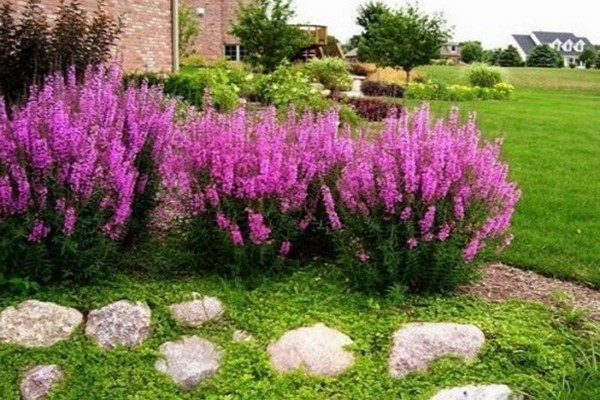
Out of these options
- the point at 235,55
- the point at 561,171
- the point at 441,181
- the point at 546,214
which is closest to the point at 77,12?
the point at 441,181

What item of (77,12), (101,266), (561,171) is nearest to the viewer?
(101,266)

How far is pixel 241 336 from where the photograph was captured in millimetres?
3414

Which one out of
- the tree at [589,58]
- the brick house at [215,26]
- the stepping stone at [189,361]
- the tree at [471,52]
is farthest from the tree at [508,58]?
the stepping stone at [189,361]

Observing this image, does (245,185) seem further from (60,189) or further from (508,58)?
(508,58)

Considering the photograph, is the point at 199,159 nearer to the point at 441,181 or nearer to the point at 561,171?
the point at 441,181

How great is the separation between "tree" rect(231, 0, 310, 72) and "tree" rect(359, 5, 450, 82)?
3.19 m

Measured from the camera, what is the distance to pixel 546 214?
19.2ft

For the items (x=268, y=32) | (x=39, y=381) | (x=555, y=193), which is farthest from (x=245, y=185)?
(x=268, y=32)

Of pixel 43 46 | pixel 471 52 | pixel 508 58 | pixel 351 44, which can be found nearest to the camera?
pixel 43 46

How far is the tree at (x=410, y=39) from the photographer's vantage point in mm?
23609

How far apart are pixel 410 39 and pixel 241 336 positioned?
70.6 ft

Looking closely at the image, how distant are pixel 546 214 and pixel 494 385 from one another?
321 cm

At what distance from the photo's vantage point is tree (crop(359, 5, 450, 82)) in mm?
23609

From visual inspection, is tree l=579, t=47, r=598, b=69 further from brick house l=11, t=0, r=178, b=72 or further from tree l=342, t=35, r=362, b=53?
brick house l=11, t=0, r=178, b=72
